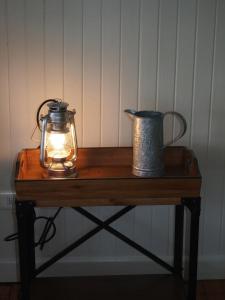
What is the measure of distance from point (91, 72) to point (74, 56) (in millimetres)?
102

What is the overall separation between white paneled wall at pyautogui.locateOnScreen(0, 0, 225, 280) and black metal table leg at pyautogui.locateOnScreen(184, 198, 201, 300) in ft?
1.58

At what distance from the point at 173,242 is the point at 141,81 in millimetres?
821

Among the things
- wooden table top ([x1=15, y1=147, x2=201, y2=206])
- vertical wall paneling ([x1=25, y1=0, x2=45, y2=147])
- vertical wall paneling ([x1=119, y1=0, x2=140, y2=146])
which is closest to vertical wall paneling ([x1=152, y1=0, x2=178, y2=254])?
vertical wall paneling ([x1=119, y1=0, x2=140, y2=146])

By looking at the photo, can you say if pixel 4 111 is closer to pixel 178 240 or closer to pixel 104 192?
pixel 104 192

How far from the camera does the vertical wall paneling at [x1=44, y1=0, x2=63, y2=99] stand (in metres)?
2.27

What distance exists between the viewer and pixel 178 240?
2439 mm

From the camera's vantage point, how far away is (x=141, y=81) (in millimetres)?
2371

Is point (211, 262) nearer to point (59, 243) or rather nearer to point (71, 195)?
point (59, 243)

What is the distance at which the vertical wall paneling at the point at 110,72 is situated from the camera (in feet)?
7.50

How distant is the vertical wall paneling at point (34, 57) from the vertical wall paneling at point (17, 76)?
0.06 feet

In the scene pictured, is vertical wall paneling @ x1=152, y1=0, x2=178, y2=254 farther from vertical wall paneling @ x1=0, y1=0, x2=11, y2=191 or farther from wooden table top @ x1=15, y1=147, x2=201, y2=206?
vertical wall paneling @ x1=0, y1=0, x2=11, y2=191

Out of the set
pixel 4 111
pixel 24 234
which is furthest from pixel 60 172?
pixel 4 111

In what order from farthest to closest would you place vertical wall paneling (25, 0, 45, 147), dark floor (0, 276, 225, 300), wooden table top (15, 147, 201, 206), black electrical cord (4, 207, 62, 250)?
1. black electrical cord (4, 207, 62, 250)
2. dark floor (0, 276, 225, 300)
3. vertical wall paneling (25, 0, 45, 147)
4. wooden table top (15, 147, 201, 206)

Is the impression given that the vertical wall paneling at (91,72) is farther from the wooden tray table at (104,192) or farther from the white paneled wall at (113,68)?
the wooden tray table at (104,192)
